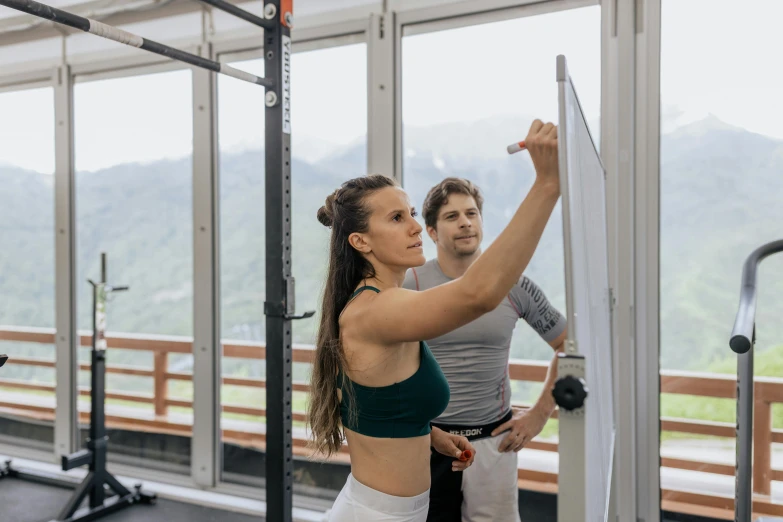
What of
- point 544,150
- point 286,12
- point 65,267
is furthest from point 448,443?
point 65,267

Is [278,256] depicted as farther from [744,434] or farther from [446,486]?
[744,434]

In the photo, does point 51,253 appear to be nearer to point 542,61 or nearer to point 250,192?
point 250,192

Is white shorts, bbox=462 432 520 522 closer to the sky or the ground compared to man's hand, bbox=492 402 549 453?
closer to the ground

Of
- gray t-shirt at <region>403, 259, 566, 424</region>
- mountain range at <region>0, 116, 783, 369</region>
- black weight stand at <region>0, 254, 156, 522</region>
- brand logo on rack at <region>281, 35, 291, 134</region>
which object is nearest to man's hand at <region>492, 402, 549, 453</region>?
gray t-shirt at <region>403, 259, 566, 424</region>

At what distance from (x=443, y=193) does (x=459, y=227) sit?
0.43ft

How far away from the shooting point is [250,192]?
317 cm

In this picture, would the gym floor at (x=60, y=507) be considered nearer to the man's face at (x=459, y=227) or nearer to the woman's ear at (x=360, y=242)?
the man's face at (x=459, y=227)

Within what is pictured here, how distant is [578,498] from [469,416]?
0.93m

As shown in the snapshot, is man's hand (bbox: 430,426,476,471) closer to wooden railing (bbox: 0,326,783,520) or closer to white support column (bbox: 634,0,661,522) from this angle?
wooden railing (bbox: 0,326,783,520)

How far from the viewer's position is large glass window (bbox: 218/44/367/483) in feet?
9.58

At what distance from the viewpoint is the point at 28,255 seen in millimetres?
3803

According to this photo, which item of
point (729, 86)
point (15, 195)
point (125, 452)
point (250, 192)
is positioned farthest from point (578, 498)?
point (15, 195)

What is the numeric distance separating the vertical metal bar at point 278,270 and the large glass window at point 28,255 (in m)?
2.28

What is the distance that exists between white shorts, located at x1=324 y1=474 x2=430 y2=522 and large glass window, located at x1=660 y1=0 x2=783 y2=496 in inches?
58.3
